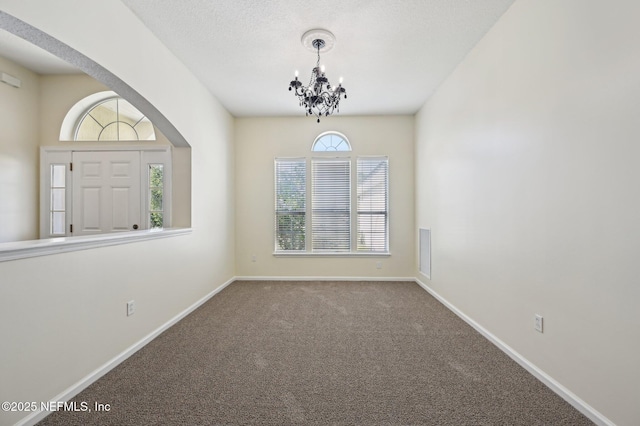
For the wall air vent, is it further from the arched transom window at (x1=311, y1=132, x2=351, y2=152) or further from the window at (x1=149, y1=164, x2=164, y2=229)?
the window at (x1=149, y1=164, x2=164, y2=229)

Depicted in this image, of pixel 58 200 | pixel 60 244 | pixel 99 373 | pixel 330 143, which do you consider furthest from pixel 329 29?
pixel 58 200

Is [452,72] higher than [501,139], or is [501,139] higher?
[452,72]

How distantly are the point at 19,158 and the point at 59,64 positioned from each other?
4.13 feet

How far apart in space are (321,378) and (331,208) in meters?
3.39

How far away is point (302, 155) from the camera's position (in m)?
5.24

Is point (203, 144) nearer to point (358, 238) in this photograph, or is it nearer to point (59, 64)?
point (59, 64)

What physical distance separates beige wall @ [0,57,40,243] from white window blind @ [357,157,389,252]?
4.66 m

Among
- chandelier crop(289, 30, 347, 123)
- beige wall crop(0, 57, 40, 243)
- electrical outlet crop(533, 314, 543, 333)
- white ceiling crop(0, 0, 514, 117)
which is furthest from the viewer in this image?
beige wall crop(0, 57, 40, 243)

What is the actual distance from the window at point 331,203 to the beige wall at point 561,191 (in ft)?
6.83

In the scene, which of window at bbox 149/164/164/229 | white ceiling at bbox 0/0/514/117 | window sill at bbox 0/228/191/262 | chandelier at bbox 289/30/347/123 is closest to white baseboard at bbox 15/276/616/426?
window sill at bbox 0/228/191/262

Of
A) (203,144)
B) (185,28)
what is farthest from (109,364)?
(185,28)

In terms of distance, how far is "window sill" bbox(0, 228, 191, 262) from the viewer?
1.61m

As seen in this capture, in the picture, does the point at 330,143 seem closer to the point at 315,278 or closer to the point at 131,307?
the point at 315,278

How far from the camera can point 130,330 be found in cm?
252
